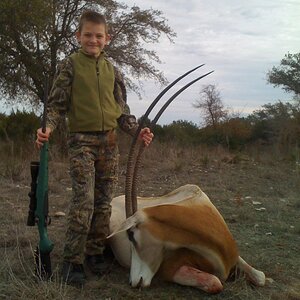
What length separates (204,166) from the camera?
11.5 metres

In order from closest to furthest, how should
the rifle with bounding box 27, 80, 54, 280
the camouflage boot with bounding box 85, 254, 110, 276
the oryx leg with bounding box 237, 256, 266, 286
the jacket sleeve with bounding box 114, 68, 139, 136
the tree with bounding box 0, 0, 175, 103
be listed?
1. the rifle with bounding box 27, 80, 54, 280
2. the oryx leg with bounding box 237, 256, 266, 286
3. the camouflage boot with bounding box 85, 254, 110, 276
4. the jacket sleeve with bounding box 114, 68, 139, 136
5. the tree with bounding box 0, 0, 175, 103

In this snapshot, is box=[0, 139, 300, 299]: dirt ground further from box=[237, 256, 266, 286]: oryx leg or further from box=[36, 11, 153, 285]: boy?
box=[36, 11, 153, 285]: boy

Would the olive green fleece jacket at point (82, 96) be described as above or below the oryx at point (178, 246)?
above

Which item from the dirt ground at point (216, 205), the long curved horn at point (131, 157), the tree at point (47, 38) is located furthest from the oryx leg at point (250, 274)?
the tree at point (47, 38)

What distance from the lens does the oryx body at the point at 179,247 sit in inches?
118

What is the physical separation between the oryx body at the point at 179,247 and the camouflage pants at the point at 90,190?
12.0 inches

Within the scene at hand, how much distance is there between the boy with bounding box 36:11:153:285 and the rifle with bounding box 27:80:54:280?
12cm

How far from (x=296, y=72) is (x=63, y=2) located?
16973 millimetres

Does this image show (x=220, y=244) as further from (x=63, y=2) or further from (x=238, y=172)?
(x=63, y=2)

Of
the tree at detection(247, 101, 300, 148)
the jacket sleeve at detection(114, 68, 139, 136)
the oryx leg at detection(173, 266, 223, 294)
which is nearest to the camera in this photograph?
the oryx leg at detection(173, 266, 223, 294)

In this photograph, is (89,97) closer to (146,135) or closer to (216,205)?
(146,135)

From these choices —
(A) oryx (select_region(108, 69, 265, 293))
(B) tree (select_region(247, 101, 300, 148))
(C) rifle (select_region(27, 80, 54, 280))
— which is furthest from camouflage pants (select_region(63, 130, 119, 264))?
(B) tree (select_region(247, 101, 300, 148))

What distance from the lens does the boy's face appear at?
3.36 metres

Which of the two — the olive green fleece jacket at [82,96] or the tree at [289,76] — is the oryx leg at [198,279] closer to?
the olive green fleece jacket at [82,96]
